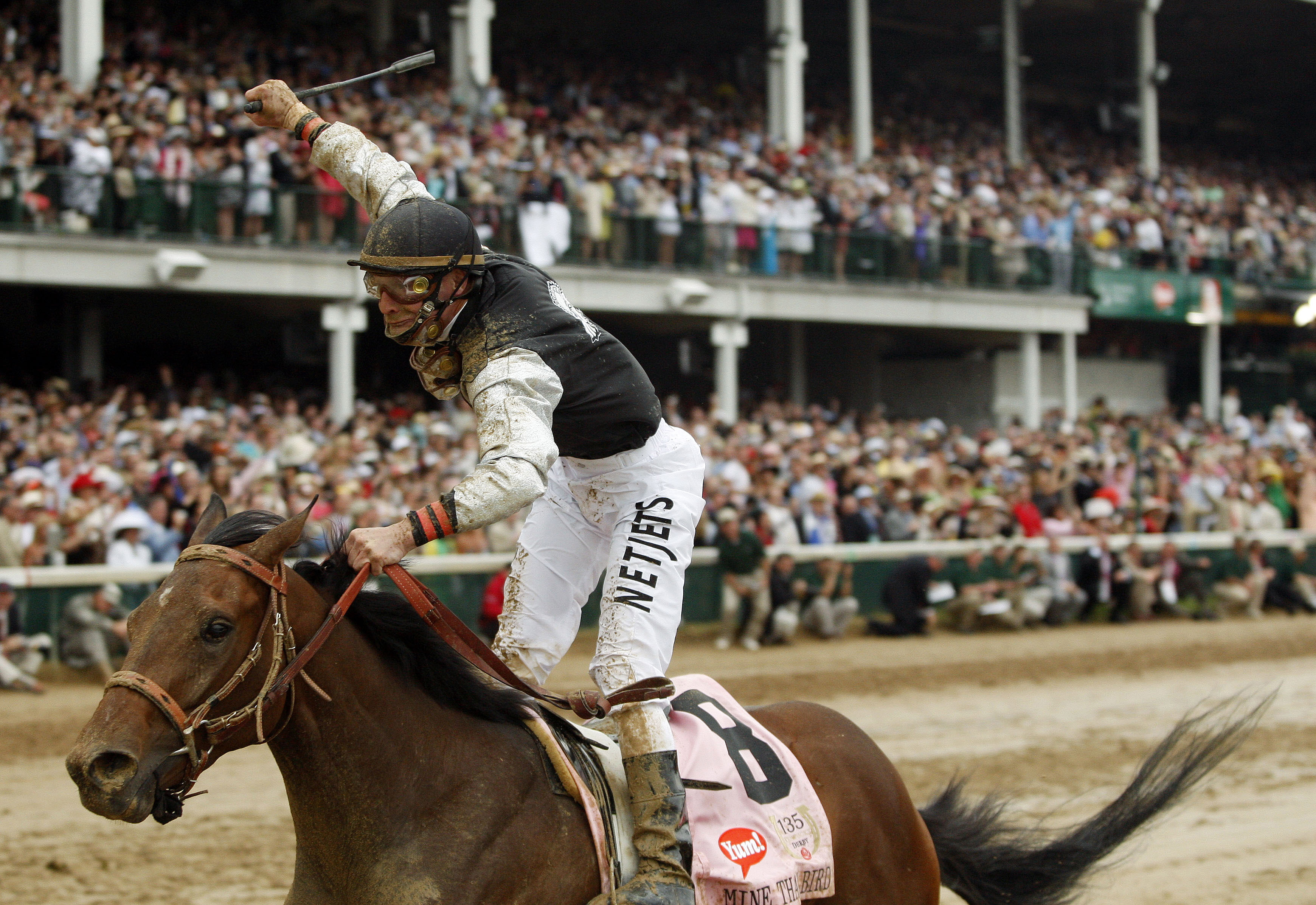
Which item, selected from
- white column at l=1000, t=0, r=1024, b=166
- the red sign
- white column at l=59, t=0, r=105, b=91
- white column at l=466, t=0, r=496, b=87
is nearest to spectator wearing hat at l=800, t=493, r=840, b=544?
white column at l=466, t=0, r=496, b=87

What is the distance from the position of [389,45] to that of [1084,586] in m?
14.6

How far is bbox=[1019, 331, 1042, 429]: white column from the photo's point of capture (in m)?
22.9

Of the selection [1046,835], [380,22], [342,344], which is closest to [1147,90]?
[380,22]

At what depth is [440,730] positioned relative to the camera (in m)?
3.09

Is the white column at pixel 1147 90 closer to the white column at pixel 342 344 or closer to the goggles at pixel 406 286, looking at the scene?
the white column at pixel 342 344

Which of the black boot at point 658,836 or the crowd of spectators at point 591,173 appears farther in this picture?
the crowd of spectators at point 591,173

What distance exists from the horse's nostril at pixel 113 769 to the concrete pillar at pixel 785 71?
21.0 meters

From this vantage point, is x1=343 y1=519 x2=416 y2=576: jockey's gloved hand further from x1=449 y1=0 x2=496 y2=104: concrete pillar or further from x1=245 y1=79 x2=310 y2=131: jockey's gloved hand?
x1=449 y1=0 x2=496 y2=104: concrete pillar

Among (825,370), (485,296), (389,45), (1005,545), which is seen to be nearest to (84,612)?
(485,296)

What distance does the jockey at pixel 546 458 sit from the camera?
306 centimetres

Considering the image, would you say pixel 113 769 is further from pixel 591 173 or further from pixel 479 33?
pixel 479 33

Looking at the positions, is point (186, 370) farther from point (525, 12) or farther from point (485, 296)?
point (485, 296)

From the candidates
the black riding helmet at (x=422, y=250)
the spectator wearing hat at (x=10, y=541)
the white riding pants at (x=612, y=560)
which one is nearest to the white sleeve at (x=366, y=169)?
the black riding helmet at (x=422, y=250)

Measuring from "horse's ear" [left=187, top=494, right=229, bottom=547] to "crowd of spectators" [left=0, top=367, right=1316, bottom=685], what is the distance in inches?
252
